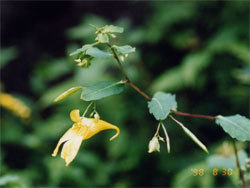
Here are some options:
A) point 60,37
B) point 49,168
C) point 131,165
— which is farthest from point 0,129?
point 60,37

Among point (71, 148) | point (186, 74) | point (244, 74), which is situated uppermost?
point (186, 74)

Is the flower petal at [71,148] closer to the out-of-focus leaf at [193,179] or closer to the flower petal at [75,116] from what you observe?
the flower petal at [75,116]

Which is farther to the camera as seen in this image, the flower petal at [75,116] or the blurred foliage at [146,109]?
the blurred foliage at [146,109]

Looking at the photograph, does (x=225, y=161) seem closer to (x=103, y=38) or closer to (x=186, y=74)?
(x=103, y=38)

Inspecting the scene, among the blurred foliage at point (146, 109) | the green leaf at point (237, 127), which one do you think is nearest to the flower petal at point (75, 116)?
the green leaf at point (237, 127)

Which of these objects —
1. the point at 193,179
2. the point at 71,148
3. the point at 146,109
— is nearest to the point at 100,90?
the point at 71,148

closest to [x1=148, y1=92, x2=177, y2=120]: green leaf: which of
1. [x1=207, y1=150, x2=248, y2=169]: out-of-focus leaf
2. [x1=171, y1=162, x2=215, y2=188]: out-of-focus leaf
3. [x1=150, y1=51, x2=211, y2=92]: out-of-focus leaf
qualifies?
[x1=207, y1=150, x2=248, y2=169]: out-of-focus leaf

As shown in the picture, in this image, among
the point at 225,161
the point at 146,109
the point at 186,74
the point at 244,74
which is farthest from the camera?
the point at 146,109
